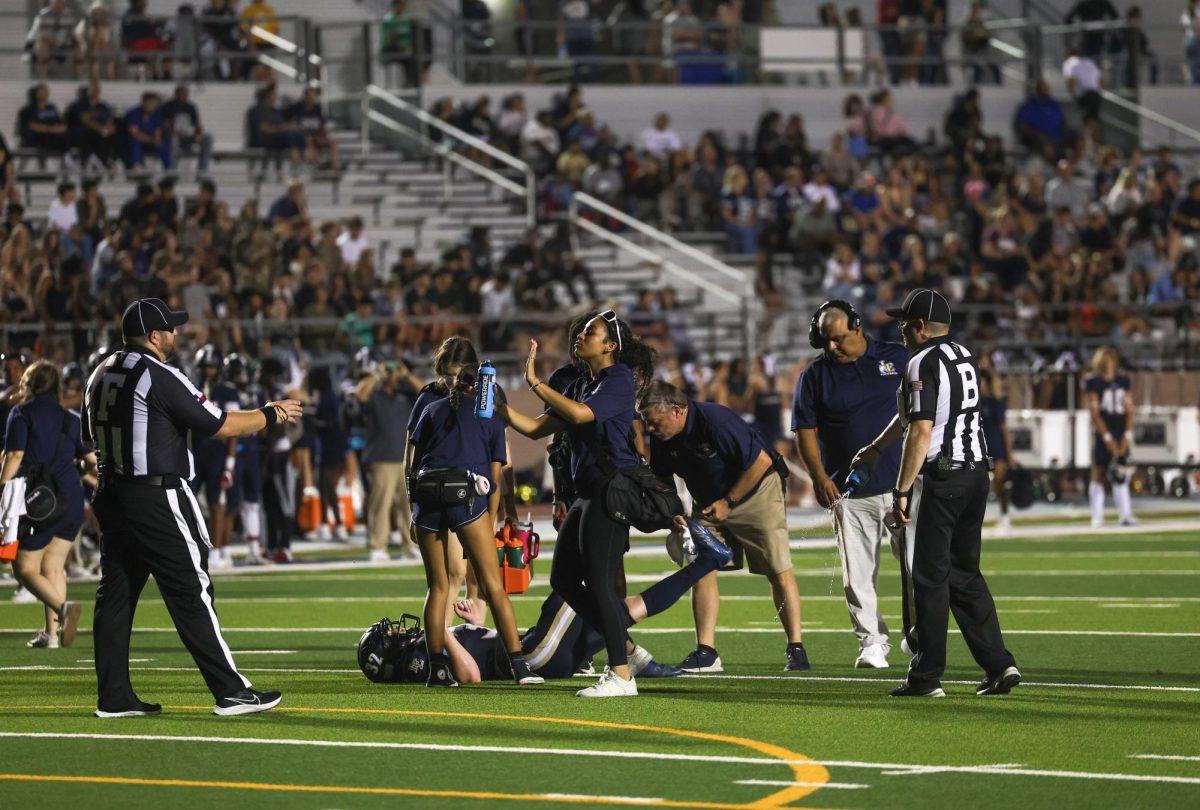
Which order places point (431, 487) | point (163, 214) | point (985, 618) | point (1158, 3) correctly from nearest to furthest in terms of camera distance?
point (985, 618), point (431, 487), point (163, 214), point (1158, 3)

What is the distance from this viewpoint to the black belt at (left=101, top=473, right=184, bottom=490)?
33.3 feet

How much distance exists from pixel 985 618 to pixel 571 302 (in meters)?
18.6

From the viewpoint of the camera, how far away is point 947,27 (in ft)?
120

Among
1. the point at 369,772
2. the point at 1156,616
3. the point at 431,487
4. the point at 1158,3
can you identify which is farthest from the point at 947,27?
the point at 369,772

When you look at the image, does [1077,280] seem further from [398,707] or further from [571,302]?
[398,707]

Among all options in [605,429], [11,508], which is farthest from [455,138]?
[605,429]

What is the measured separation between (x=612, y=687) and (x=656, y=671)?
905 millimetres

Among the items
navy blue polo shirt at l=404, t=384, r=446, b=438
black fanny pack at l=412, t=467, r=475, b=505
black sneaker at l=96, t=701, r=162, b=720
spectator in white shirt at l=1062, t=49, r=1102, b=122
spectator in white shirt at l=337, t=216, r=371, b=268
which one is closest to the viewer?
black sneaker at l=96, t=701, r=162, b=720

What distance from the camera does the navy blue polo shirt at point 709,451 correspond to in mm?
11883

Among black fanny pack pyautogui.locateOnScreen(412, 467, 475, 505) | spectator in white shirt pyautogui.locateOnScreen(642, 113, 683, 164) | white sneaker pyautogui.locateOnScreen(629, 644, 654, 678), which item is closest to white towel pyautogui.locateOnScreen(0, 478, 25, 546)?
black fanny pack pyautogui.locateOnScreen(412, 467, 475, 505)

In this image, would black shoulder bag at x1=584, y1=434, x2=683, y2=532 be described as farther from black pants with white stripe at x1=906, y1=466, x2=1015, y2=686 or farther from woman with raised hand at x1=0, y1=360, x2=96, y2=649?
woman with raised hand at x1=0, y1=360, x2=96, y2=649

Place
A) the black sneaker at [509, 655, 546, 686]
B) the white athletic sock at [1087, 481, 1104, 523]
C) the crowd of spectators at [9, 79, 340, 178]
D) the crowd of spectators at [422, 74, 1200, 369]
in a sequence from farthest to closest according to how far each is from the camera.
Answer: the crowd of spectators at [422, 74, 1200, 369]
the crowd of spectators at [9, 79, 340, 178]
the white athletic sock at [1087, 481, 1104, 523]
the black sneaker at [509, 655, 546, 686]

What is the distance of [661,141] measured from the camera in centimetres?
3341

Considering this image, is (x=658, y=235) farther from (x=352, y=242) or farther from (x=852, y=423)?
(x=852, y=423)
